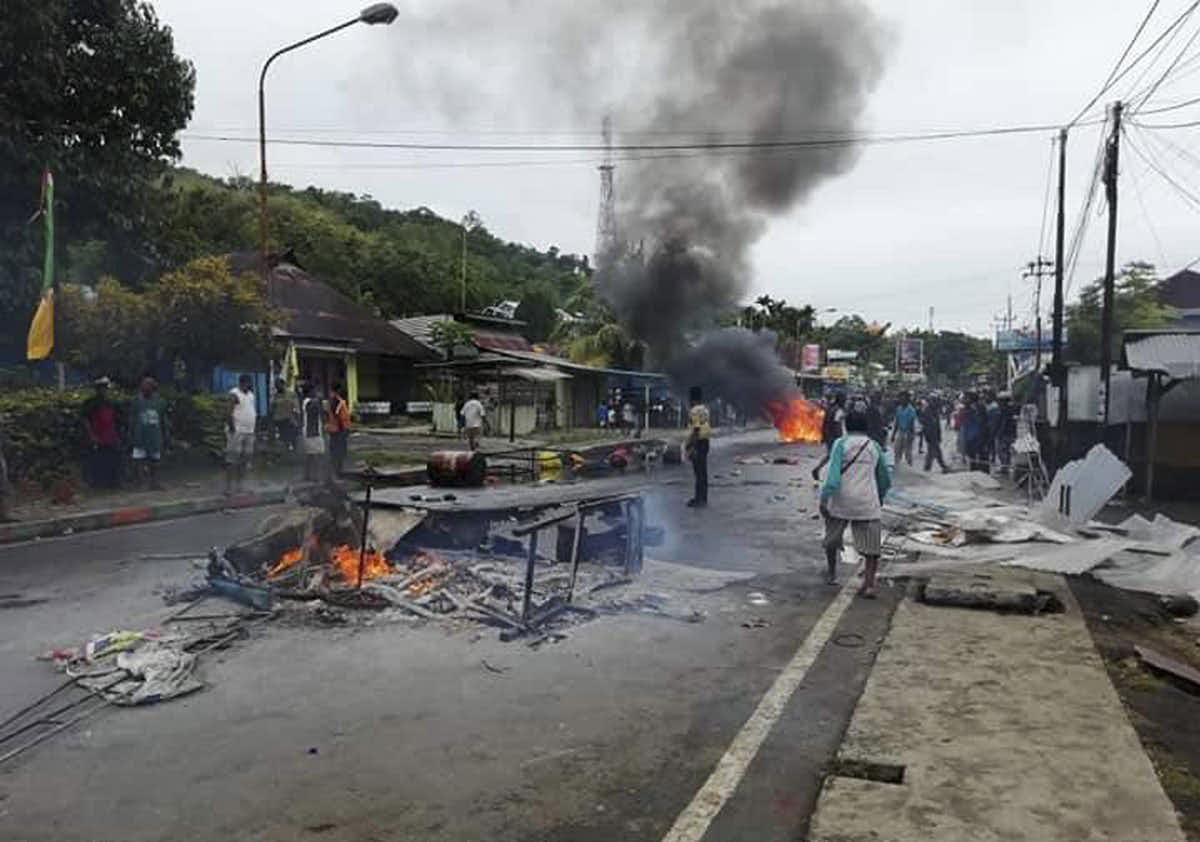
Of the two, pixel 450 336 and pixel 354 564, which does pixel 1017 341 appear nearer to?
pixel 450 336

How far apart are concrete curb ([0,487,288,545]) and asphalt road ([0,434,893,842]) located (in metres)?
3.38

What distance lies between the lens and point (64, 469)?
12797mm

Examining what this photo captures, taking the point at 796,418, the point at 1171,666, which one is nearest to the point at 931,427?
the point at 1171,666

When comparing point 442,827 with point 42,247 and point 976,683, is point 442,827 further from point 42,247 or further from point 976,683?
point 42,247

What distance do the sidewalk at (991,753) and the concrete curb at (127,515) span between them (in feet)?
27.2

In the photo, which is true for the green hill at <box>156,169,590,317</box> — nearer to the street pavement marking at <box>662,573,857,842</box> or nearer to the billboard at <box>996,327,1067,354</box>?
the street pavement marking at <box>662,573,857,842</box>

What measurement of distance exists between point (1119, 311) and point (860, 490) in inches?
1485

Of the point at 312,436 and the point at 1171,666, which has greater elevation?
the point at 312,436

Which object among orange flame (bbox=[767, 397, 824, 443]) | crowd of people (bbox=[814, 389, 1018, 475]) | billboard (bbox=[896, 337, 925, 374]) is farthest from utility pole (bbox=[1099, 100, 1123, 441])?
billboard (bbox=[896, 337, 925, 374])

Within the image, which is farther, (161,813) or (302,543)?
(302,543)

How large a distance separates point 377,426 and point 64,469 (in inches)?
667

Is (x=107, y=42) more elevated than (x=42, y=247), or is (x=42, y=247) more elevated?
(x=107, y=42)

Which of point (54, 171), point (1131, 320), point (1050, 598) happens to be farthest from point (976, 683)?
point (1131, 320)

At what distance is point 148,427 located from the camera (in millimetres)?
13086
